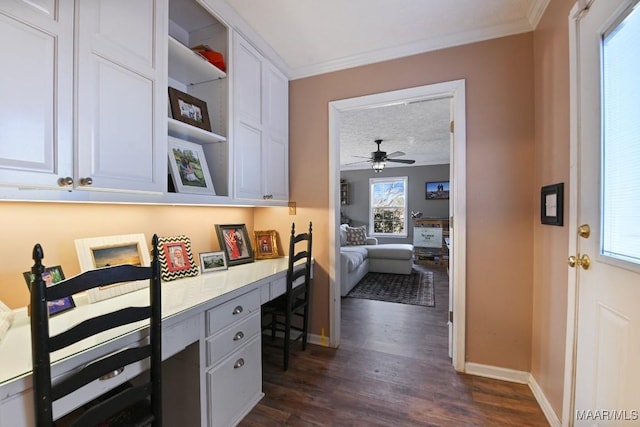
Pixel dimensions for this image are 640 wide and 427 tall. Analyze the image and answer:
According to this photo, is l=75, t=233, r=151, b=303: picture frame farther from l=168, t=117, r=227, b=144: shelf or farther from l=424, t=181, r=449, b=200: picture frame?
l=424, t=181, r=449, b=200: picture frame

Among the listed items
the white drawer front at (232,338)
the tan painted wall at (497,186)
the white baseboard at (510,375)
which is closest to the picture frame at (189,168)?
the white drawer front at (232,338)

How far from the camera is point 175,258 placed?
1.77 meters

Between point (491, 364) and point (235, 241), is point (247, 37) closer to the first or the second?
point (235, 241)

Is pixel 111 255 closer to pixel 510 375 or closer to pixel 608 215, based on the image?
pixel 608 215

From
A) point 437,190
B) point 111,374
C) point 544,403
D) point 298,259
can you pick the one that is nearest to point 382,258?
point 437,190

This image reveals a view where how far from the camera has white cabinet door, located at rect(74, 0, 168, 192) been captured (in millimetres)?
1101

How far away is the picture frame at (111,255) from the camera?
51.3 inches

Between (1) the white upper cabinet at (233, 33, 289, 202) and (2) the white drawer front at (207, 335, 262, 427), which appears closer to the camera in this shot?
(2) the white drawer front at (207, 335, 262, 427)

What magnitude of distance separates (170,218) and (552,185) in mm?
2428

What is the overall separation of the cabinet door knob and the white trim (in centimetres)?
263

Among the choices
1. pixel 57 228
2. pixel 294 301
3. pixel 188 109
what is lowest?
pixel 294 301

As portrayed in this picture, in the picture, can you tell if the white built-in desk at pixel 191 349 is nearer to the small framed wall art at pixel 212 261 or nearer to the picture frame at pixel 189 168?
the small framed wall art at pixel 212 261

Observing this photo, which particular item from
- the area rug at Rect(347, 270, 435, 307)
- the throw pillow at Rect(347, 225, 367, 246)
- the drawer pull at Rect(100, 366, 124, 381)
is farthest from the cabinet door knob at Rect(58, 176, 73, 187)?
the throw pillow at Rect(347, 225, 367, 246)

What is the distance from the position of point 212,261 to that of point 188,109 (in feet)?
3.42
